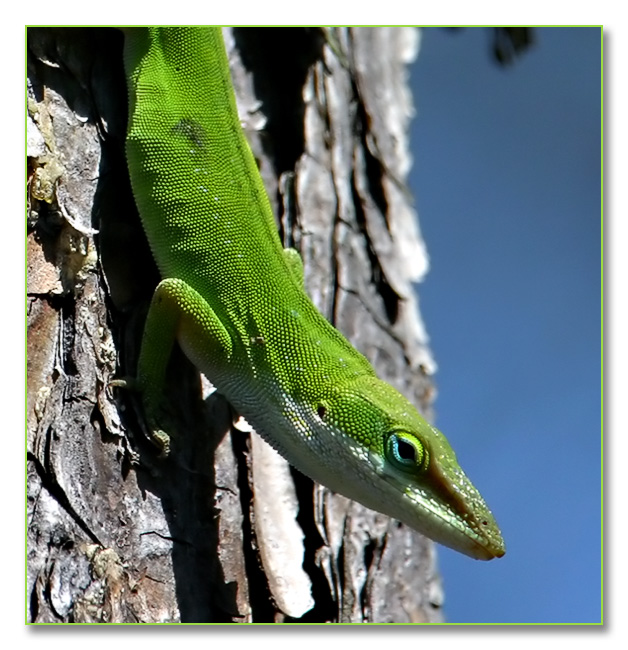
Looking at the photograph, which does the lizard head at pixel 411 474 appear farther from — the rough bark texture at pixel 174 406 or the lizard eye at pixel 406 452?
the rough bark texture at pixel 174 406

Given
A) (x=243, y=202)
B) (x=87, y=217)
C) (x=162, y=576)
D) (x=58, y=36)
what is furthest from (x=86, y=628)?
(x=58, y=36)

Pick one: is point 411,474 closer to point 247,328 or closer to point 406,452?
point 406,452

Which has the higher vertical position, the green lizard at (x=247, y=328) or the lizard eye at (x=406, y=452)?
the green lizard at (x=247, y=328)

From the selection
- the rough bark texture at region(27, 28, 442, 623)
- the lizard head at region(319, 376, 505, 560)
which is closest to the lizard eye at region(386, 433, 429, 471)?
the lizard head at region(319, 376, 505, 560)

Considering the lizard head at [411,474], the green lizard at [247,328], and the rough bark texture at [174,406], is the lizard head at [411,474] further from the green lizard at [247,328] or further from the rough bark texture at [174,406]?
the rough bark texture at [174,406]

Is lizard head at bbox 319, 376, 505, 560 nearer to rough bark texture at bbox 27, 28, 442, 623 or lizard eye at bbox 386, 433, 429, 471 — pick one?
lizard eye at bbox 386, 433, 429, 471

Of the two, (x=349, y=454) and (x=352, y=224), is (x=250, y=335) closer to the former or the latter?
(x=349, y=454)

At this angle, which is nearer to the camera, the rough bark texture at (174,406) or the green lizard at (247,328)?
the rough bark texture at (174,406)

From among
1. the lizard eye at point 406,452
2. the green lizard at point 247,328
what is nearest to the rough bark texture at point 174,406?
the green lizard at point 247,328
